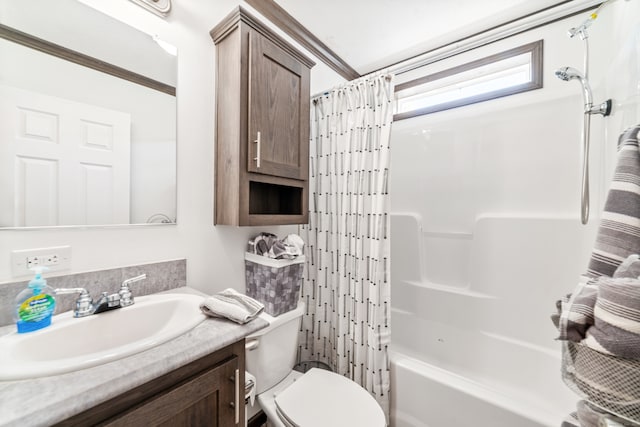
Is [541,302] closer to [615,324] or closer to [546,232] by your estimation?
[546,232]

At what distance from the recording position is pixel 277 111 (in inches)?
49.1

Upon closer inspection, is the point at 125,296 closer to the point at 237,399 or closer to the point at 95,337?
the point at 95,337

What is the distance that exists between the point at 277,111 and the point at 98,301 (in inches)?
42.1

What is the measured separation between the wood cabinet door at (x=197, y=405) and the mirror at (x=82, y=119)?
2.23 feet

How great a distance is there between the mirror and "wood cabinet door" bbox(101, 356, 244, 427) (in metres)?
0.68

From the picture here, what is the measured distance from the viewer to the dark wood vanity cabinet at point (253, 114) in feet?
3.68

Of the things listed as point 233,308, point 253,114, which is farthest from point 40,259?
point 253,114

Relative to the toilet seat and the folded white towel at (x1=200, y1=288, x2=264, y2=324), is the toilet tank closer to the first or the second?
the toilet seat

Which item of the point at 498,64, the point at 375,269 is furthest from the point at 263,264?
the point at 498,64

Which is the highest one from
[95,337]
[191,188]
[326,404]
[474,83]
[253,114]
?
[474,83]

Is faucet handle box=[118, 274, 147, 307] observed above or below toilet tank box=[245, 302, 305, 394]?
above

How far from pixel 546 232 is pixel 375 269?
113cm

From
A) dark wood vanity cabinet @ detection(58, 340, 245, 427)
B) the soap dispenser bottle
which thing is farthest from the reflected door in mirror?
dark wood vanity cabinet @ detection(58, 340, 245, 427)

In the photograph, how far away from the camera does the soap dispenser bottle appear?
26.0 inches
